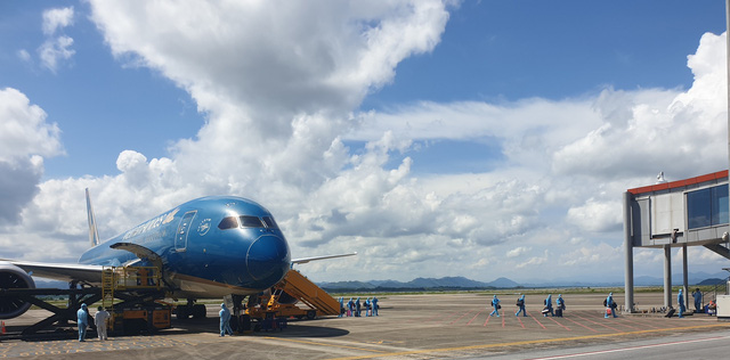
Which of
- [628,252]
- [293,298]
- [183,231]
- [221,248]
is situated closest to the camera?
[221,248]

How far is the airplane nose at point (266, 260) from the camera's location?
22.3m

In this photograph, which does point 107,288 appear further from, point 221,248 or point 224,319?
point 221,248

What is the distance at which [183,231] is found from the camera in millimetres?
25719

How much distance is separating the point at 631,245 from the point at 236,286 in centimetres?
2627

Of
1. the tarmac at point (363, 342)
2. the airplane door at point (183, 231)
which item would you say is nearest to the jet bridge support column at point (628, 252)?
the tarmac at point (363, 342)

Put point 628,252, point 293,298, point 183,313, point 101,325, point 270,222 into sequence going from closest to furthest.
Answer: point 101,325 < point 270,222 < point 293,298 < point 628,252 < point 183,313

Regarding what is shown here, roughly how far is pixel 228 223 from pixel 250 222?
96 centimetres

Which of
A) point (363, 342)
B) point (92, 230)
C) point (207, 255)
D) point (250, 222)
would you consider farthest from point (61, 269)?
point (92, 230)

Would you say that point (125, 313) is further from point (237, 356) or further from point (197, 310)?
point (197, 310)

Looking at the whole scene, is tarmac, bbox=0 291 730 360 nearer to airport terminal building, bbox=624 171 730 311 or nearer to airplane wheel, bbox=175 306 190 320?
airport terminal building, bbox=624 171 730 311

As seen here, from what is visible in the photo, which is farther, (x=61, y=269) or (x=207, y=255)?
(x=61, y=269)

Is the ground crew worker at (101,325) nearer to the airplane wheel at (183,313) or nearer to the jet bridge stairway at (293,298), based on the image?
the jet bridge stairway at (293,298)

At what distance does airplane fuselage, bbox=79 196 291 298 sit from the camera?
2255 cm

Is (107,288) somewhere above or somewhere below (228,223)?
below
